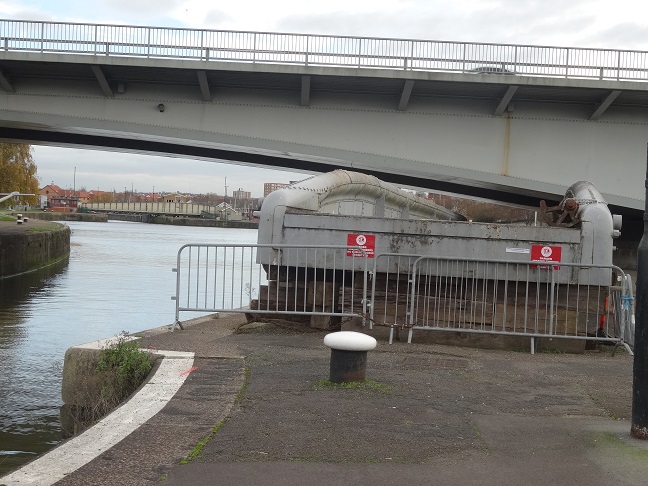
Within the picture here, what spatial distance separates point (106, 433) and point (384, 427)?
6.07 ft

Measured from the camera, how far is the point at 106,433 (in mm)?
5352

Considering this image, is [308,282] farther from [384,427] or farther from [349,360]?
[384,427]

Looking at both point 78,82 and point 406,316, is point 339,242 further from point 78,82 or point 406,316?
point 78,82

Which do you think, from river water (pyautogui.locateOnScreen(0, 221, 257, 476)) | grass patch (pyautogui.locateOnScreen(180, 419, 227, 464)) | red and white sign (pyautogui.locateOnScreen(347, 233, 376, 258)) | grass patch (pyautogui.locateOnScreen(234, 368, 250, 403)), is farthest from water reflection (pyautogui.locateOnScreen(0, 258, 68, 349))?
grass patch (pyautogui.locateOnScreen(180, 419, 227, 464))

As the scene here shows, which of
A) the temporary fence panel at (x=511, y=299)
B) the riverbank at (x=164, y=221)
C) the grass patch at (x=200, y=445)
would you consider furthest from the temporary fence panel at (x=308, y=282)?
the riverbank at (x=164, y=221)

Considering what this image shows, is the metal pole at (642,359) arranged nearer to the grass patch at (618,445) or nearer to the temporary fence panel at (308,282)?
the grass patch at (618,445)

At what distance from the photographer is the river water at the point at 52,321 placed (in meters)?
8.13

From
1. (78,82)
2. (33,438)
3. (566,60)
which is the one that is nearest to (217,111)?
(78,82)

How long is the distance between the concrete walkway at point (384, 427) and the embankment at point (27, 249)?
26134mm

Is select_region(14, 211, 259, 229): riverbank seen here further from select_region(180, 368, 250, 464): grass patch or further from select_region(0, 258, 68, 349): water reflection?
select_region(180, 368, 250, 464): grass patch

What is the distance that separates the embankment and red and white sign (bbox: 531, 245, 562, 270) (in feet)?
86.6

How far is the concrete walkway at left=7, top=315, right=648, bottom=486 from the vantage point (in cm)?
465

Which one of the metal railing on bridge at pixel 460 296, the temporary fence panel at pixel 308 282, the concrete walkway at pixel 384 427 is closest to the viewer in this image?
the concrete walkway at pixel 384 427

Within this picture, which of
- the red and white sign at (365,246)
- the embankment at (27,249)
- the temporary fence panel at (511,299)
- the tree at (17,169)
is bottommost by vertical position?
the embankment at (27,249)
